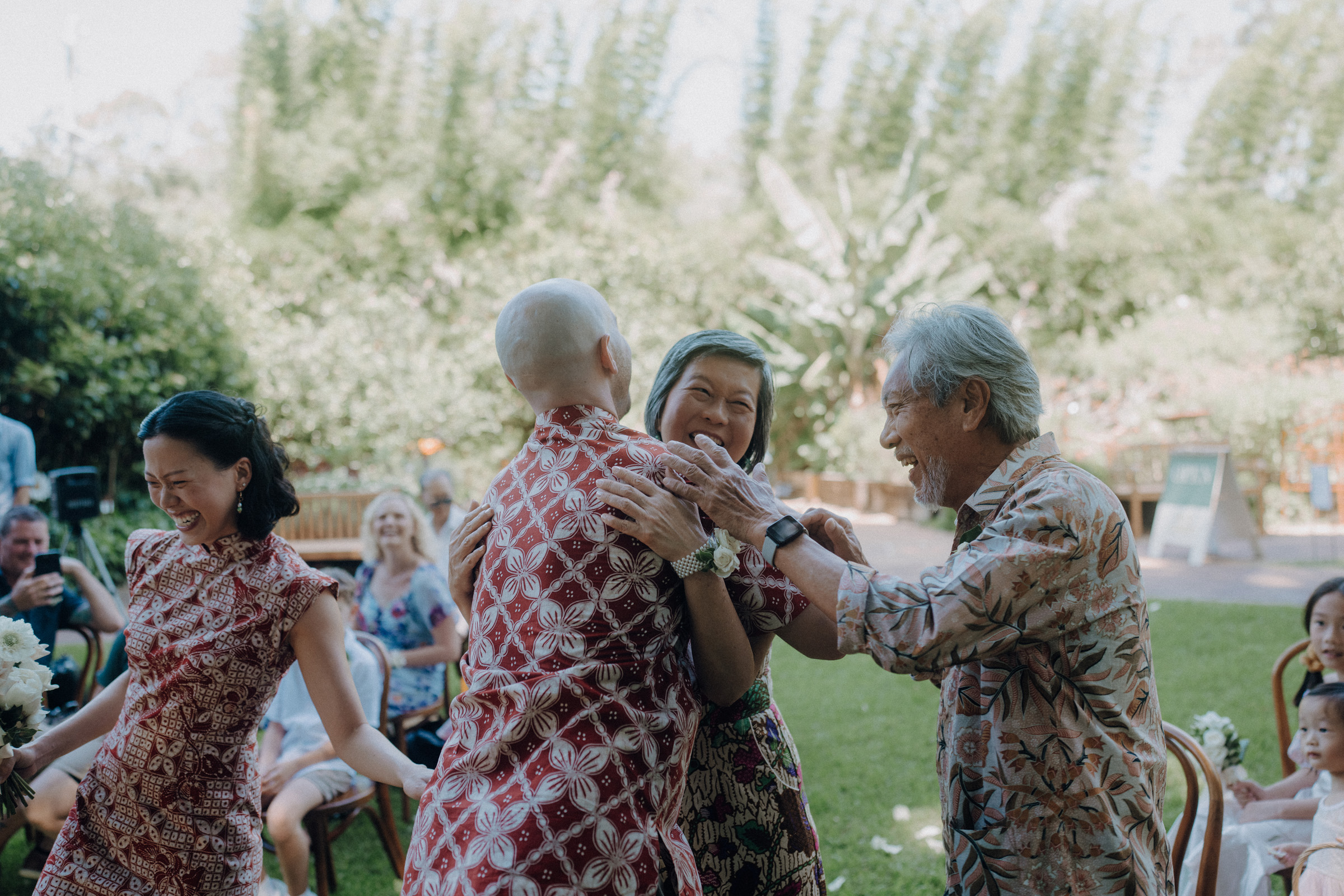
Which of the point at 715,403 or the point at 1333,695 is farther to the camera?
the point at 1333,695

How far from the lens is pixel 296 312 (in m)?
17.7

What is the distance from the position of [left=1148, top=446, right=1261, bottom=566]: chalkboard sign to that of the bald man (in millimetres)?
10495

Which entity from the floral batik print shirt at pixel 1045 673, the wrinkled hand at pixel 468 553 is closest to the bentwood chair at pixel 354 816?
the wrinkled hand at pixel 468 553

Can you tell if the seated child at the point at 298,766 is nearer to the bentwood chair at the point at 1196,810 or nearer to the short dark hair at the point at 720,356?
the short dark hair at the point at 720,356

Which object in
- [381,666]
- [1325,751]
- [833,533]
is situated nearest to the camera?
[833,533]

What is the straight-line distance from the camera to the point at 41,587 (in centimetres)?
388

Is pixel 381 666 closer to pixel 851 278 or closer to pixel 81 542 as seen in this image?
pixel 81 542

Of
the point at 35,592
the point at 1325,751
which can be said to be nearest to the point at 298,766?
the point at 35,592

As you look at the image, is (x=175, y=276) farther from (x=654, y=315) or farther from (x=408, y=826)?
(x=408, y=826)

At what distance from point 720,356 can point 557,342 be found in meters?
0.61

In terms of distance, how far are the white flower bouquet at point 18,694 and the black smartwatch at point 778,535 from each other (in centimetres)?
180

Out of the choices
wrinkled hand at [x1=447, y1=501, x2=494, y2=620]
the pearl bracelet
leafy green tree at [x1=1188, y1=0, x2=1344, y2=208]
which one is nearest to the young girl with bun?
wrinkled hand at [x1=447, y1=501, x2=494, y2=620]

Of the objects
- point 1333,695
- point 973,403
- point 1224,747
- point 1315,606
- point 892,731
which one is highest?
point 973,403

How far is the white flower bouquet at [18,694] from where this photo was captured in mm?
2053
